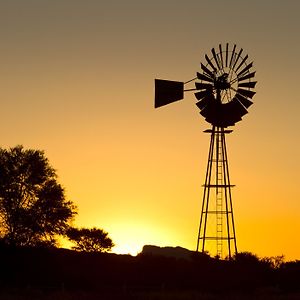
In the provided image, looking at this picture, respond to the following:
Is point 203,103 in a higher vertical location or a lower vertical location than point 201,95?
lower

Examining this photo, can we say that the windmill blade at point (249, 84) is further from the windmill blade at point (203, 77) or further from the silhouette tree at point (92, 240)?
the silhouette tree at point (92, 240)

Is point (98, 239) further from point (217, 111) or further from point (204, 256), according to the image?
point (217, 111)

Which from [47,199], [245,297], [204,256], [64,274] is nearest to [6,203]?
[47,199]

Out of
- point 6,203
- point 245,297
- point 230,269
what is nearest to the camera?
point 245,297

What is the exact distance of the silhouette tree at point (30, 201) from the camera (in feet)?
207

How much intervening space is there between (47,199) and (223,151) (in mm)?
16859

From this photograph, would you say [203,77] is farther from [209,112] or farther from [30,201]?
[30,201]

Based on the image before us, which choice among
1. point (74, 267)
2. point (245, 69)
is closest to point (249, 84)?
point (245, 69)

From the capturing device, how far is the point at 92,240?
256 feet

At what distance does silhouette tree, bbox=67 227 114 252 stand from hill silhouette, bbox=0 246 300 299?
13964 millimetres

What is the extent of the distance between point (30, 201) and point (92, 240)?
1467 cm

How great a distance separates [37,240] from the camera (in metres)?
63.8

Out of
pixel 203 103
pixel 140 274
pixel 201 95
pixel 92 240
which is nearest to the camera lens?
pixel 203 103

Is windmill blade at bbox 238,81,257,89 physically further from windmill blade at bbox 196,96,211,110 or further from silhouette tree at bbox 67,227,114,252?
silhouette tree at bbox 67,227,114,252
